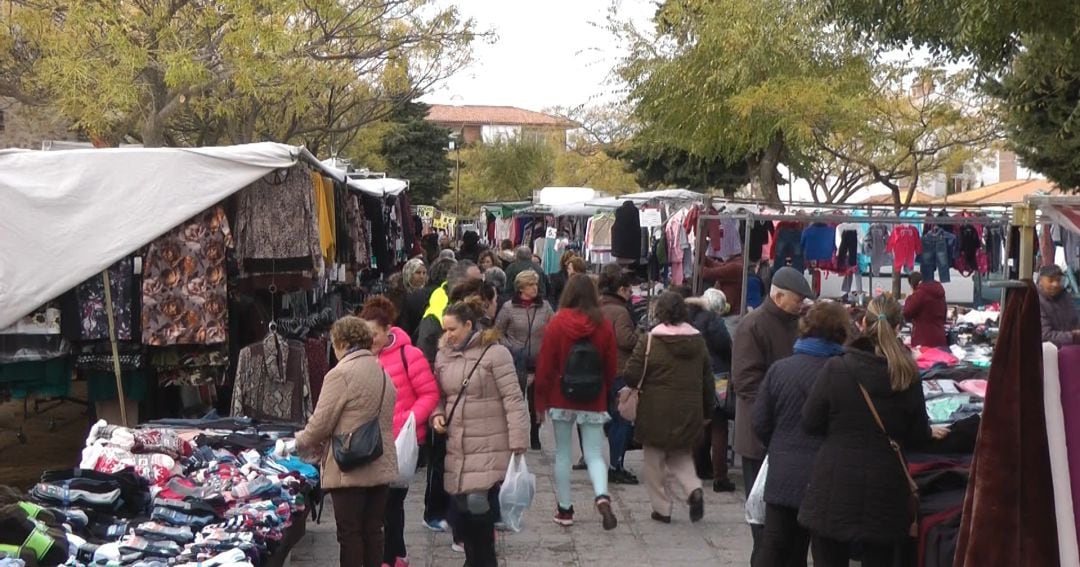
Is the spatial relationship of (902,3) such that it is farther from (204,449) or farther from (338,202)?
(204,449)

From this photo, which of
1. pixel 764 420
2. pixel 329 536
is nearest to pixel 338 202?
pixel 329 536

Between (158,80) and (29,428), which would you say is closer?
(29,428)

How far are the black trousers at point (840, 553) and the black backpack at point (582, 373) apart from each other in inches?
104

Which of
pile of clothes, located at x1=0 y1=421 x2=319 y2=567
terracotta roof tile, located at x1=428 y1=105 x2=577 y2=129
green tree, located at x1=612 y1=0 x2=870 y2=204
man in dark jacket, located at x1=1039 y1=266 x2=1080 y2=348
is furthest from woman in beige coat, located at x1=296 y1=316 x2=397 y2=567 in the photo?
terracotta roof tile, located at x1=428 y1=105 x2=577 y2=129

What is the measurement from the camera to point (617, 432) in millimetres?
9695

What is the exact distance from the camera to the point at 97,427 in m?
6.73

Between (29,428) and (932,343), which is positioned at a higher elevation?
(932,343)

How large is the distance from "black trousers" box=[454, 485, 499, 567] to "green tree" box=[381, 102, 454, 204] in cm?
4467

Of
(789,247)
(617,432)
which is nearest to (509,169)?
(789,247)

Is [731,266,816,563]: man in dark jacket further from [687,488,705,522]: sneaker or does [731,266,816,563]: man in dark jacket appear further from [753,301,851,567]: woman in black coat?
[753,301,851,567]: woman in black coat

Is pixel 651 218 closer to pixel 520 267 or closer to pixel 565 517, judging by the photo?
pixel 520 267

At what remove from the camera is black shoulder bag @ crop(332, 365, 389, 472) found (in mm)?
5949

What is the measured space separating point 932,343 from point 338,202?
607cm

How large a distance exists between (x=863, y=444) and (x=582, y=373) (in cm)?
290
